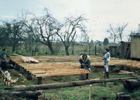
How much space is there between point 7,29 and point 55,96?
73.9 feet

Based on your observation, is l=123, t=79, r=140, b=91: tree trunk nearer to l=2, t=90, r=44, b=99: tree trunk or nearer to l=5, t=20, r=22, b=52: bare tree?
l=2, t=90, r=44, b=99: tree trunk

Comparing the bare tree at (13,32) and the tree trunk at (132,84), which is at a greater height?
the bare tree at (13,32)

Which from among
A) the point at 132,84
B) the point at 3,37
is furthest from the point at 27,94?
the point at 3,37

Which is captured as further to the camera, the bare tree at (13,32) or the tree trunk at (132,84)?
the bare tree at (13,32)

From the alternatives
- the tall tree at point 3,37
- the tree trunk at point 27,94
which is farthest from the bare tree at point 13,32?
the tree trunk at point 27,94

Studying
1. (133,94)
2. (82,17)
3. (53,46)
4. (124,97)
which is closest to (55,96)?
(124,97)

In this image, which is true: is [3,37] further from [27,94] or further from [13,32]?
[27,94]

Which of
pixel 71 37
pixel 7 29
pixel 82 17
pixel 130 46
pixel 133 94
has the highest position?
pixel 82 17

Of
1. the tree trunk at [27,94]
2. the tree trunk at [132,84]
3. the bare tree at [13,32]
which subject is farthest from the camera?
the bare tree at [13,32]

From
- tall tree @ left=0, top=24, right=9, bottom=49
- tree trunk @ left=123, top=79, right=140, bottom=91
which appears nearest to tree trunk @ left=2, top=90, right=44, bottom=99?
tree trunk @ left=123, top=79, right=140, bottom=91

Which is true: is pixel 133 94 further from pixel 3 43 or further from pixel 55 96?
pixel 3 43

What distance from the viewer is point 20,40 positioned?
77.4 ft

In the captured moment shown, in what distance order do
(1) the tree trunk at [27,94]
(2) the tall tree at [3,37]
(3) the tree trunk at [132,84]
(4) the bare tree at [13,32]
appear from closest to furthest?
1. (1) the tree trunk at [27,94]
2. (3) the tree trunk at [132,84]
3. (2) the tall tree at [3,37]
4. (4) the bare tree at [13,32]

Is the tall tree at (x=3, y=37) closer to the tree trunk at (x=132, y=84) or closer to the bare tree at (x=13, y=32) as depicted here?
the bare tree at (x=13, y=32)
